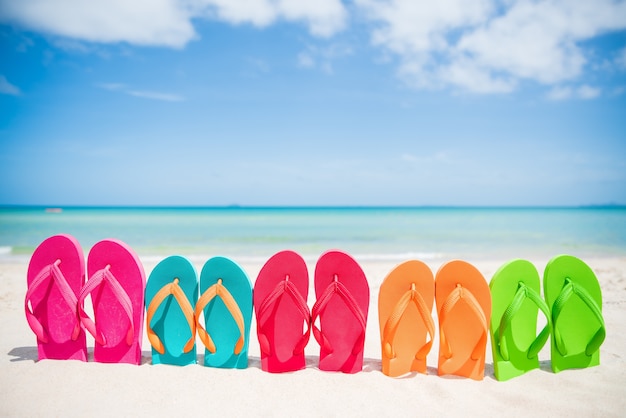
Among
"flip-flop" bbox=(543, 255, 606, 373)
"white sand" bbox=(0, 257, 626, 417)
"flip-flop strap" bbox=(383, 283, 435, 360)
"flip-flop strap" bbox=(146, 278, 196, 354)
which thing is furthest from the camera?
"flip-flop" bbox=(543, 255, 606, 373)

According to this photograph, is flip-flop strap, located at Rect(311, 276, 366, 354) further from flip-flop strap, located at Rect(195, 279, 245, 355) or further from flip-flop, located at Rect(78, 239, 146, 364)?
flip-flop, located at Rect(78, 239, 146, 364)

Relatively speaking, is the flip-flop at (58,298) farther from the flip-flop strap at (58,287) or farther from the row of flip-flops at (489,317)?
the row of flip-flops at (489,317)

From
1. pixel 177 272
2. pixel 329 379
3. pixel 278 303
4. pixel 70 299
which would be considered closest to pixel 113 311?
pixel 70 299

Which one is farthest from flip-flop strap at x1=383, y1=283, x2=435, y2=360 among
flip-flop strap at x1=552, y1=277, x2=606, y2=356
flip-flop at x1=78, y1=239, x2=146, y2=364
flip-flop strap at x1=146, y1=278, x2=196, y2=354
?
flip-flop at x1=78, y1=239, x2=146, y2=364

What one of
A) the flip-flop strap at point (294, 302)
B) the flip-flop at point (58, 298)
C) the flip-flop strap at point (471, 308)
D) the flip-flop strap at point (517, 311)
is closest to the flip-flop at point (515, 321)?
the flip-flop strap at point (517, 311)

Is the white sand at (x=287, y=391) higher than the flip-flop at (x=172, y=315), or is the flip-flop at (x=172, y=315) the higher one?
the flip-flop at (x=172, y=315)

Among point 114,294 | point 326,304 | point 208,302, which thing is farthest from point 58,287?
point 326,304

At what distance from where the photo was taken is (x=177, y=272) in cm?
275

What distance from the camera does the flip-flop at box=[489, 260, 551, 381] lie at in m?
2.59

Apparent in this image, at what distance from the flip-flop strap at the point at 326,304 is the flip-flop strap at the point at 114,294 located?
1.30 metres

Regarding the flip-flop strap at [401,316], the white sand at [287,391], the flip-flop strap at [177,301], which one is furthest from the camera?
the flip-flop strap at [177,301]

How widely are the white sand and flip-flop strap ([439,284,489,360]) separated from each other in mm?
200

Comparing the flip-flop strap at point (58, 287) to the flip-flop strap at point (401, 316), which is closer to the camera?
the flip-flop strap at point (401, 316)

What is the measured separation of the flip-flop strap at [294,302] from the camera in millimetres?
A: 2578
